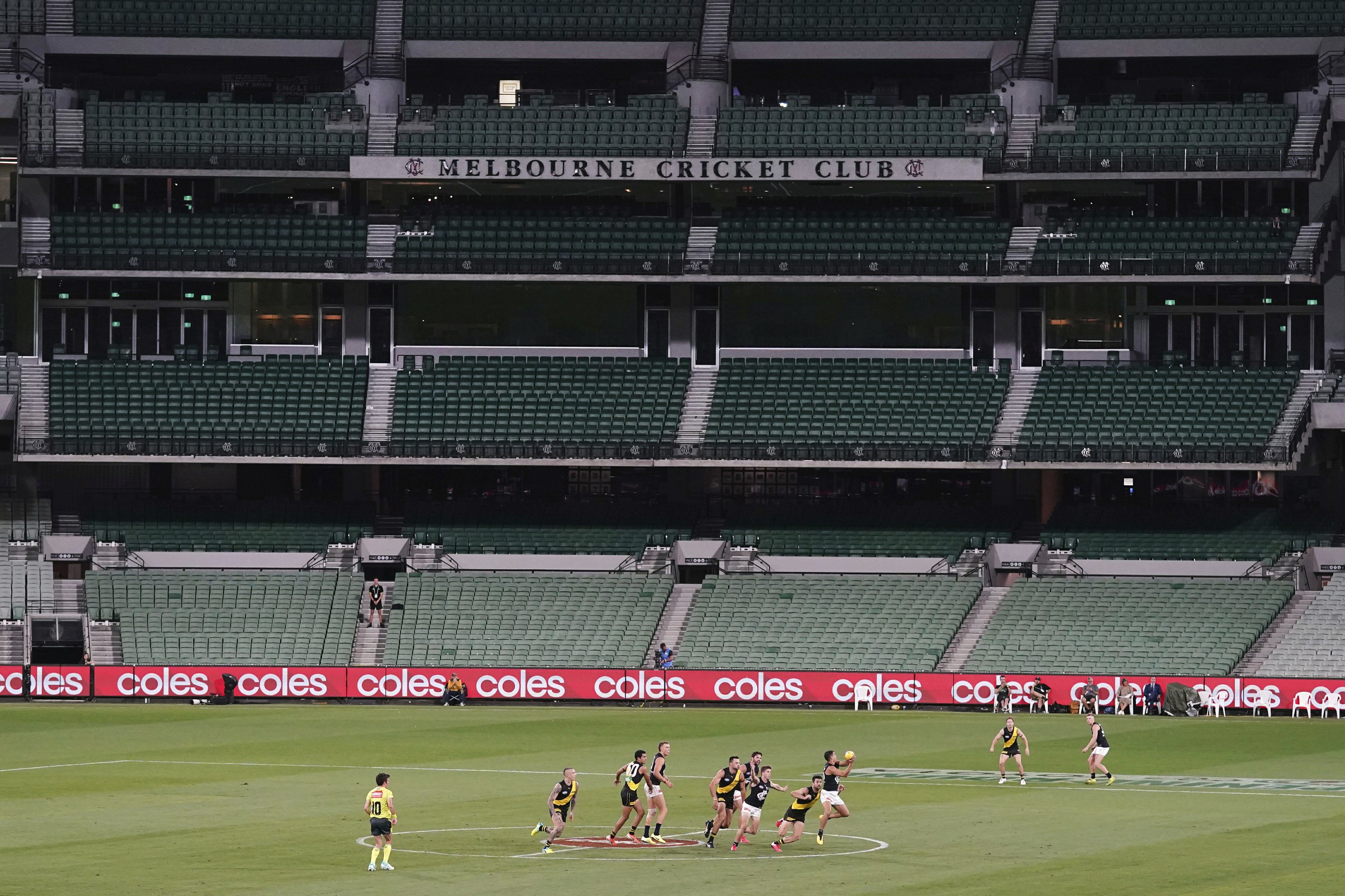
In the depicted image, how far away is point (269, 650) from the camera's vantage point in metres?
67.3

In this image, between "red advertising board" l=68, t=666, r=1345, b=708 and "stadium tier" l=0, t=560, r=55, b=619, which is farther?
"stadium tier" l=0, t=560, r=55, b=619

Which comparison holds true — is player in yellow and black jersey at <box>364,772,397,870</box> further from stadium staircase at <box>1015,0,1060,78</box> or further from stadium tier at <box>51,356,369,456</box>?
stadium staircase at <box>1015,0,1060,78</box>

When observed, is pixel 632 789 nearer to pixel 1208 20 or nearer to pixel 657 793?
pixel 657 793

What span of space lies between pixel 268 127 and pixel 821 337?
22.2m

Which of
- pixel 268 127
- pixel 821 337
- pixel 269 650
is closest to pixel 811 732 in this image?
pixel 269 650

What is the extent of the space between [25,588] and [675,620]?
22410mm

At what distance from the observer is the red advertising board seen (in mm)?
64000

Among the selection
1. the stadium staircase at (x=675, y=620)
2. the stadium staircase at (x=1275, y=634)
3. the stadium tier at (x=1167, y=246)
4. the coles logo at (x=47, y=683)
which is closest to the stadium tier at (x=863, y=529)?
the stadium staircase at (x=675, y=620)

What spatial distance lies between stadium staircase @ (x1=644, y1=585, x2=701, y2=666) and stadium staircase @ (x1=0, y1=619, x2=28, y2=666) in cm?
2079

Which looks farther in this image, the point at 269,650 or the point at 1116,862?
the point at 269,650

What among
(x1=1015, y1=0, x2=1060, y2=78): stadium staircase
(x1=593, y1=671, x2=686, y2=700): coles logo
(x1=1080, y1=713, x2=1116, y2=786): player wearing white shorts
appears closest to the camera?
(x1=1080, y1=713, x2=1116, y2=786): player wearing white shorts

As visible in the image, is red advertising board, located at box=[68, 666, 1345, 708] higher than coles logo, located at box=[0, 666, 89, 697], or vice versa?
red advertising board, located at box=[68, 666, 1345, 708]

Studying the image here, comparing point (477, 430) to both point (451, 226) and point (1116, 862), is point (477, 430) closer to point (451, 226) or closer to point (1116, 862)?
point (451, 226)

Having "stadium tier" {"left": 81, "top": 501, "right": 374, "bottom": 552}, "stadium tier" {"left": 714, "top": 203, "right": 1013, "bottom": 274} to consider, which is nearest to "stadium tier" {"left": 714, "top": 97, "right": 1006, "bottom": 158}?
"stadium tier" {"left": 714, "top": 203, "right": 1013, "bottom": 274}
